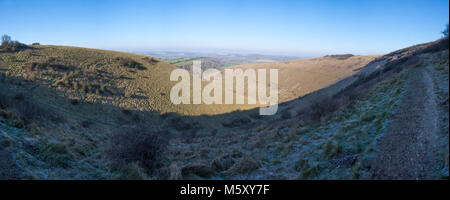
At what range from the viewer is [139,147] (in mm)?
5223

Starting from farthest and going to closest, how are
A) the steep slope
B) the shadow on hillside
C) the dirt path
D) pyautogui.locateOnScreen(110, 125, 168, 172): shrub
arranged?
the shadow on hillside < pyautogui.locateOnScreen(110, 125, 168, 172): shrub < the steep slope < the dirt path

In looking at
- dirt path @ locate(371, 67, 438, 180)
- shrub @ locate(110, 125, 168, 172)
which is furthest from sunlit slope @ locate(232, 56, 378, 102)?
shrub @ locate(110, 125, 168, 172)

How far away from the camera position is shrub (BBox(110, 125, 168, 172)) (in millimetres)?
5133

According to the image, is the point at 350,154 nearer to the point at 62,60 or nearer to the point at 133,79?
the point at 133,79

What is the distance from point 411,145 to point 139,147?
18.8 ft

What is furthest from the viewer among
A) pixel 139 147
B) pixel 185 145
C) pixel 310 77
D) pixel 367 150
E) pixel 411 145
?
pixel 310 77

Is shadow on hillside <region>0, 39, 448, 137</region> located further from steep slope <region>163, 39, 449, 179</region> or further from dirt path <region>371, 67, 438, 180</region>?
dirt path <region>371, 67, 438, 180</region>

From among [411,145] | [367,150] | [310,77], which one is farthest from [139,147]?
[310,77]

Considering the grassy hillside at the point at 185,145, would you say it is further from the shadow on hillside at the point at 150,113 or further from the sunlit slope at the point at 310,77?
the sunlit slope at the point at 310,77

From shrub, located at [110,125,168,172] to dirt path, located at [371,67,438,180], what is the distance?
15.6ft

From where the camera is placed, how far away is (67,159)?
5.10 metres

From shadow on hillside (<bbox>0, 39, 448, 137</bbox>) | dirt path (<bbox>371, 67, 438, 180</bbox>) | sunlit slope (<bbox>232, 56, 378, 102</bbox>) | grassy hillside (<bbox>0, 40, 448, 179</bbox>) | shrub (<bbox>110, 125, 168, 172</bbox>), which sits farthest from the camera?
sunlit slope (<bbox>232, 56, 378, 102</bbox>)

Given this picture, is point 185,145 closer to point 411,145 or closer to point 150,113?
point 411,145

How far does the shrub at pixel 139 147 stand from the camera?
513 centimetres
